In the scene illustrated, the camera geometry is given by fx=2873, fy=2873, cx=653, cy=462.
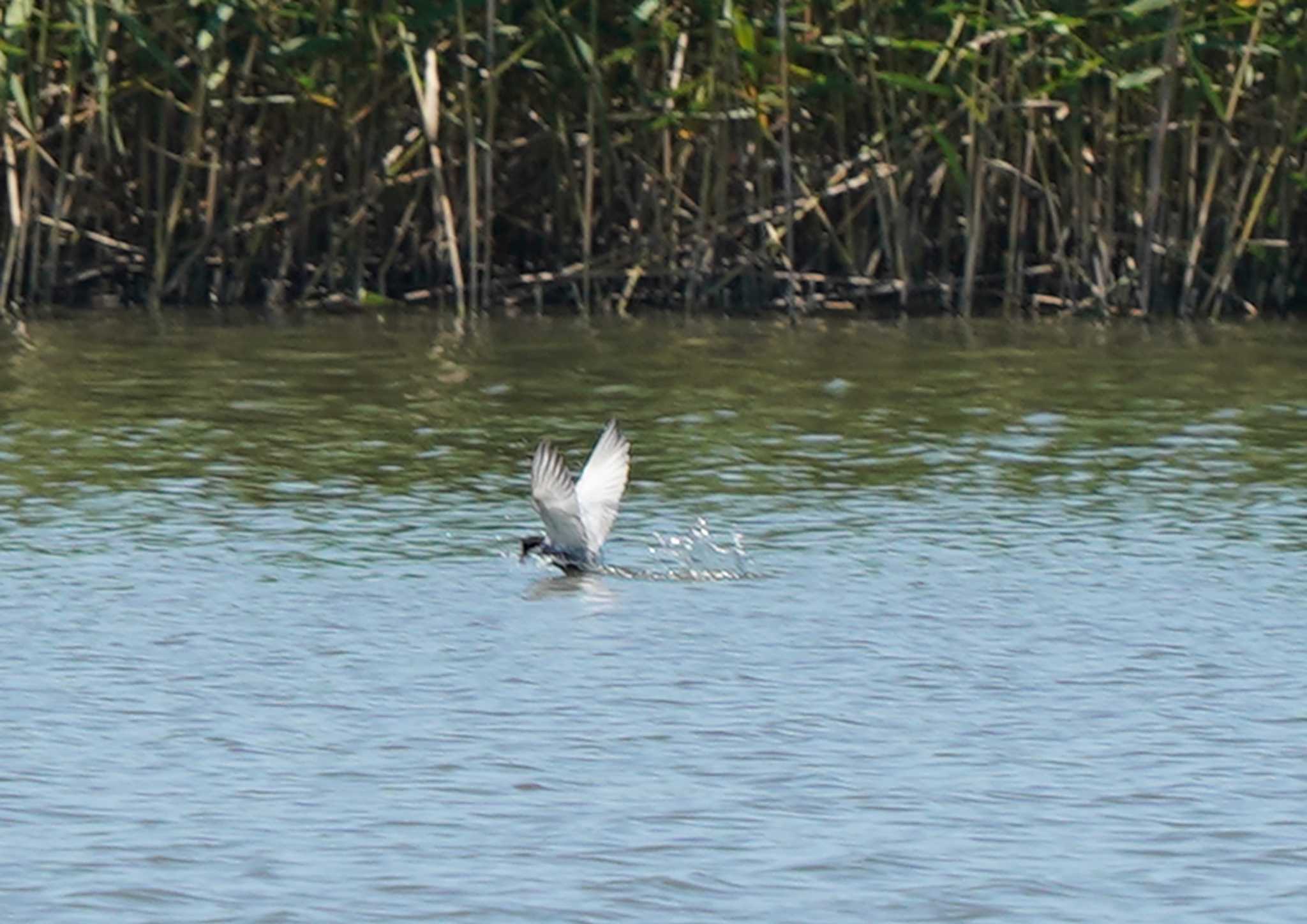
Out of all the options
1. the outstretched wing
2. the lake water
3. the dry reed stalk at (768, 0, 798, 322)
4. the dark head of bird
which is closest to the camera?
the lake water

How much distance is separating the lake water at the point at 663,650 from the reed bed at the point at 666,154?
7.73 feet

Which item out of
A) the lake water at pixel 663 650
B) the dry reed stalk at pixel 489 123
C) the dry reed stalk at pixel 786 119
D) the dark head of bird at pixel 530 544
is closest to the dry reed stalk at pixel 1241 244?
the lake water at pixel 663 650

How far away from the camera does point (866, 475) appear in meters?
11.2

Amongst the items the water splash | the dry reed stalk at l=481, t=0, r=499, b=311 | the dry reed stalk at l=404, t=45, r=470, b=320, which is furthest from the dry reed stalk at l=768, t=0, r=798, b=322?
the water splash

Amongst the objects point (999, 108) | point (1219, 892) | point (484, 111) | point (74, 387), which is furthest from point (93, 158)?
point (1219, 892)

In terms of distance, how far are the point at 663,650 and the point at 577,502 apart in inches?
44.0

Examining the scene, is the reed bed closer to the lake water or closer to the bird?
→ the lake water

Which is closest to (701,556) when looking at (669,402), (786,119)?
(669,402)

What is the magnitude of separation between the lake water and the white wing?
0.18 metres

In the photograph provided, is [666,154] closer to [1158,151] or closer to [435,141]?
[435,141]

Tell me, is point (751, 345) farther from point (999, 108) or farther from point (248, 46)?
point (248, 46)

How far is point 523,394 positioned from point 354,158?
11.6ft

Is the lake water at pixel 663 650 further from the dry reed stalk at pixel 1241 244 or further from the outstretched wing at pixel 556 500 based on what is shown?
the dry reed stalk at pixel 1241 244

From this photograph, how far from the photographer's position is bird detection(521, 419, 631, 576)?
8711 mm
